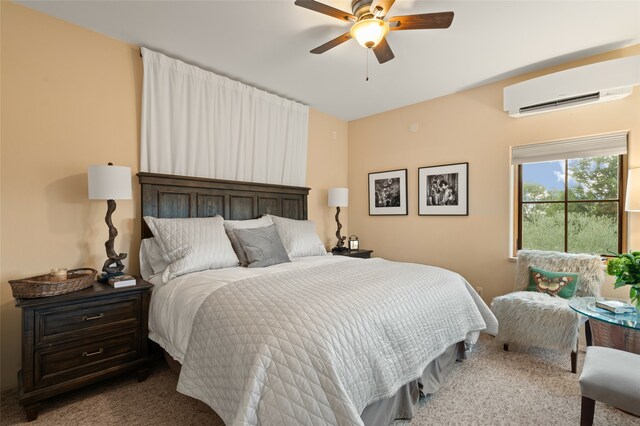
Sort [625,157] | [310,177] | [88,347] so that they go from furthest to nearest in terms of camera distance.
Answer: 1. [310,177]
2. [625,157]
3. [88,347]

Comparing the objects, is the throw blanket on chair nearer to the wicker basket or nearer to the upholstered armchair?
the upholstered armchair

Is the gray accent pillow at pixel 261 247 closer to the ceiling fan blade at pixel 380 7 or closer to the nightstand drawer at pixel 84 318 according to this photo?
the nightstand drawer at pixel 84 318

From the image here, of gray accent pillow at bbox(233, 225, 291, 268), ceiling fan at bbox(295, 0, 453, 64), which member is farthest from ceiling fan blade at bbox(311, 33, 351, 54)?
gray accent pillow at bbox(233, 225, 291, 268)

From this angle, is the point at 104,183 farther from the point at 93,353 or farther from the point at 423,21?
the point at 423,21

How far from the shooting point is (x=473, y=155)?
3631 mm

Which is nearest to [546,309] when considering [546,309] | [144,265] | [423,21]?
[546,309]

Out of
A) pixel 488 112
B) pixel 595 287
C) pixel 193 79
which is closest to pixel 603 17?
pixel 488 112

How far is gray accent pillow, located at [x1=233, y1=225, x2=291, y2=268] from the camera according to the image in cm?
262

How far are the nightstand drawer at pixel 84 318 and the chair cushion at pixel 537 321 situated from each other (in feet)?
10.0

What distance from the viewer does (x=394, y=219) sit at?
4387 millimetres

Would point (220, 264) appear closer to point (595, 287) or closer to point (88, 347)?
point (88, 347)

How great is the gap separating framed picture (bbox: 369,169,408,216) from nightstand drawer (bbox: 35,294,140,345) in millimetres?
3339

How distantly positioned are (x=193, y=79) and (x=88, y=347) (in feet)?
8.23

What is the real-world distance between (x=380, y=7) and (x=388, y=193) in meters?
2.77
